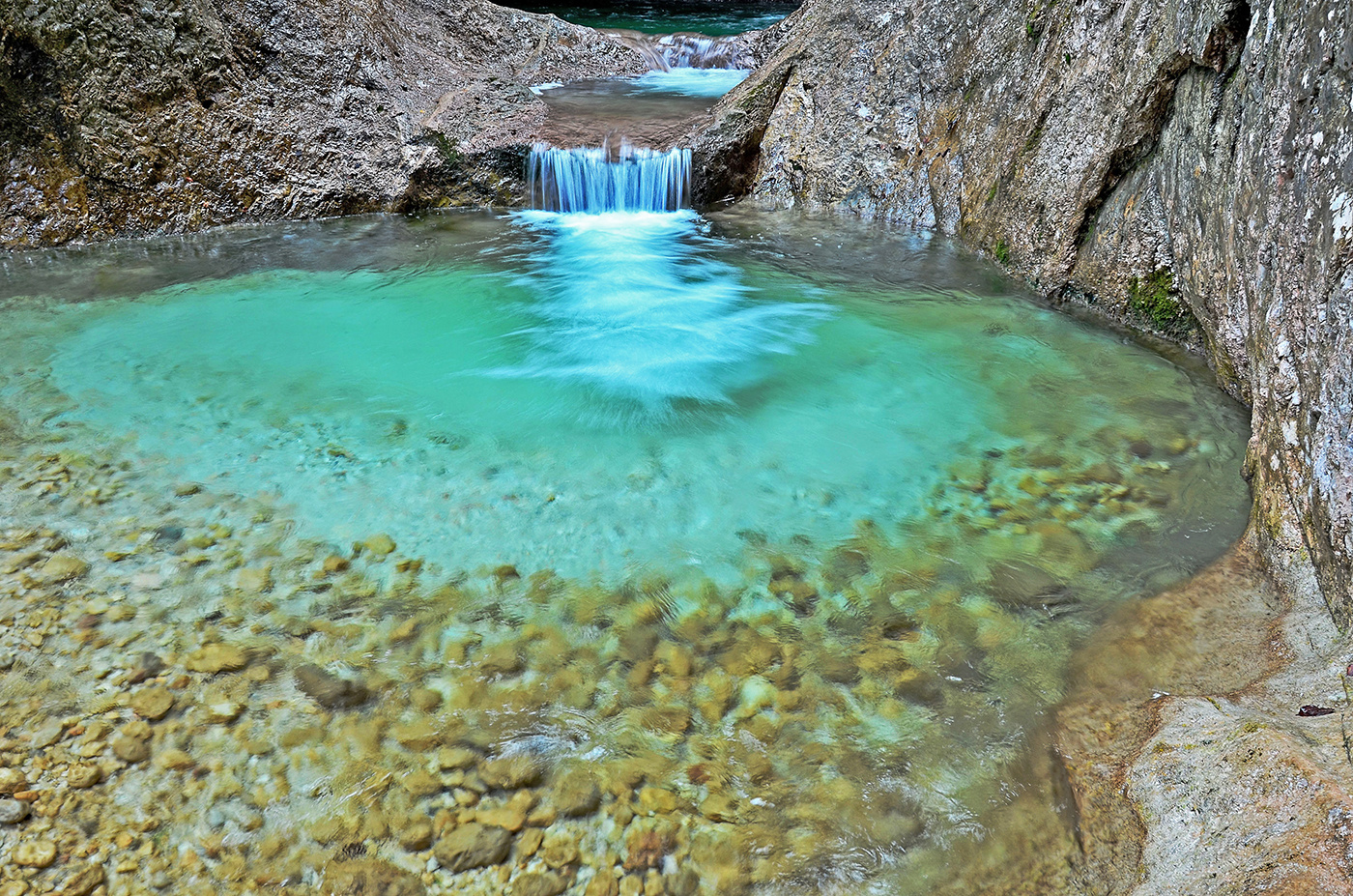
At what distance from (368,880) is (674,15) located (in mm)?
19548

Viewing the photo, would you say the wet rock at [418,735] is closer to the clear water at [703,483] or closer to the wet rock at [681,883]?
the clear water at [703,483]

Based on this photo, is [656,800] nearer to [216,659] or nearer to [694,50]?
[216,659]

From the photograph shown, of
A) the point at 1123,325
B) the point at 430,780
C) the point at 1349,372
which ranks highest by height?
the point at 1349,372

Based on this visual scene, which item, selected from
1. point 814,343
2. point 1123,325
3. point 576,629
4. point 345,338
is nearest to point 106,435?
point 345,338

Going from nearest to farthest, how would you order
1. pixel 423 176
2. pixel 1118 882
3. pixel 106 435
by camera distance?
pixel 1118 882, pixel 106 435, pixel 423 176

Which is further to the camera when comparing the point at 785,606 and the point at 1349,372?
the point at 785,606

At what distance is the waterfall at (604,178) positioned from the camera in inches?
336

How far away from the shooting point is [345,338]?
5727 mm

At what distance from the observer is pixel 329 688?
2.75 meters

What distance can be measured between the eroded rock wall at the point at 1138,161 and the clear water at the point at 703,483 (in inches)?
18.7

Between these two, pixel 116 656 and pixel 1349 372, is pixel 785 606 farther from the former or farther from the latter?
pixel 116 656

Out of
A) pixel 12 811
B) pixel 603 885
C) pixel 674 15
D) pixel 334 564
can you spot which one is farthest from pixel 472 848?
pixel 674 15

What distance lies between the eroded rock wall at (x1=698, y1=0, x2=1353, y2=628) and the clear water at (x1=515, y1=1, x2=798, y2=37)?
7.25m

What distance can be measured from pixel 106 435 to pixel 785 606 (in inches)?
137
